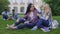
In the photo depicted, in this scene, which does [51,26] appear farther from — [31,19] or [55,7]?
[55,7]

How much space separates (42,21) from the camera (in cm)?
908

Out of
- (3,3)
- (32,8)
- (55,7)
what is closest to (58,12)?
(55,7)

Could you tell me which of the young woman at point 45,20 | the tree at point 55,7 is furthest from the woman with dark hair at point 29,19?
the tree at point 55,7

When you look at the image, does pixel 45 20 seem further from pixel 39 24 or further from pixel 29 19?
pixel 29 19

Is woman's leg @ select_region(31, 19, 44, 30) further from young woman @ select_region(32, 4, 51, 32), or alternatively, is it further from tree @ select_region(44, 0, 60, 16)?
tree @ select_region(44, 0, 60, 16)

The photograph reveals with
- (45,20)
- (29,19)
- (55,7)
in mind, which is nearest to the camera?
(45,20)

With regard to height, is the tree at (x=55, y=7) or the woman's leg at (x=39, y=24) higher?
the woman's leg at (x=39, y=24)

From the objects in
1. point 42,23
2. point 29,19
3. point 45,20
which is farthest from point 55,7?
point 45,20

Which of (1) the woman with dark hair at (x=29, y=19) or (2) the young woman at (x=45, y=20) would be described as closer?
(2) the young woman at (x=45, y=20)

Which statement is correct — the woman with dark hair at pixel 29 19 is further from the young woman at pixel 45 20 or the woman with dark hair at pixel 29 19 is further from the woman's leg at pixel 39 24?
the young woman at pixel 45 20

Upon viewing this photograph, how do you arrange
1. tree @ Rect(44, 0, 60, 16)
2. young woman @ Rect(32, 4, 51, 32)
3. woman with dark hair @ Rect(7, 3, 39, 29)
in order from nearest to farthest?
young woman @ Rect(32, 4, 51, 32) < woman with dark hair @ Rect(7, 3, 39, 29) < tree @ Rect(44, 0, 60, 16)

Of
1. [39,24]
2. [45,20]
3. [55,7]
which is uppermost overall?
[45,20]

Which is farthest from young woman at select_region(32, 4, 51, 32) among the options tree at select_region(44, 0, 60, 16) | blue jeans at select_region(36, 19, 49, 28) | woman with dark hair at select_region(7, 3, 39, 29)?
tree at select_region(44, 0, 60, 16)

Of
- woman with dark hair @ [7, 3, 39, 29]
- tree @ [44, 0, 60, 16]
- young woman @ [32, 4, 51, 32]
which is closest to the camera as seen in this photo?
young woman @ [32, 4, 51, 32]
